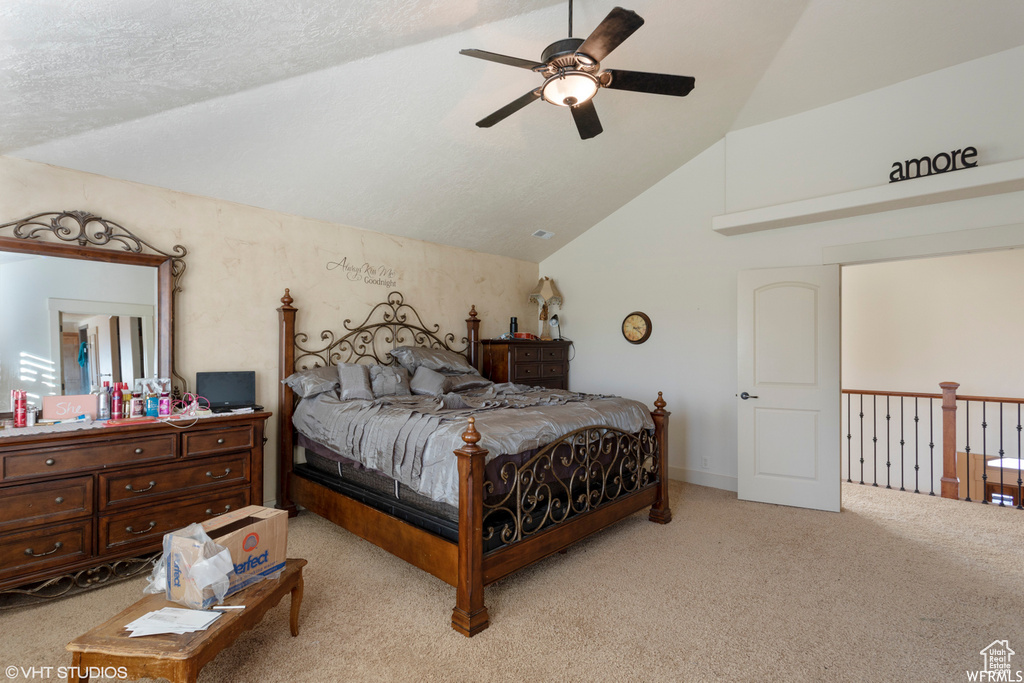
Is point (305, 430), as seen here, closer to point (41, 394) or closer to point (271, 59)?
point (41, 394)

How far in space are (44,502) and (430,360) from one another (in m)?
2.70

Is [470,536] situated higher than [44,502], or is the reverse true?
[44,502]

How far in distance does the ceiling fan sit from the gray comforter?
5.66ft

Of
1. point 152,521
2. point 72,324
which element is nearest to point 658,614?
point 152,521

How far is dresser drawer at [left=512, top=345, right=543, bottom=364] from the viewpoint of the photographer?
5238 millimetres

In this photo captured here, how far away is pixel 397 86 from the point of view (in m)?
3.07

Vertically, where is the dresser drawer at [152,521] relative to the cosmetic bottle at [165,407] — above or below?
below

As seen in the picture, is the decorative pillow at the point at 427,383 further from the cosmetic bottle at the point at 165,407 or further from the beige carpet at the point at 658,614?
the cosmetic bottle at the point at 165,407

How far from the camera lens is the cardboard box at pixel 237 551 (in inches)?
72.4

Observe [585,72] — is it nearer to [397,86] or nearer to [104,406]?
[397,86]

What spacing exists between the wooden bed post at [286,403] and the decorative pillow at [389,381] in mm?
659

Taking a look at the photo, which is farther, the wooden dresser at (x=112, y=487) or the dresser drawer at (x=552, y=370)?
the dresser drawer at (x=552, y=370)

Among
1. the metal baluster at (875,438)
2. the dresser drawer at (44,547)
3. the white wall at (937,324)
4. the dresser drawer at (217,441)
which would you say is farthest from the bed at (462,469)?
the white wall at (937,324)

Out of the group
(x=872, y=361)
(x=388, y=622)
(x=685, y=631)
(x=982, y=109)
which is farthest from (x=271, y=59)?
(x=872, y=361)
